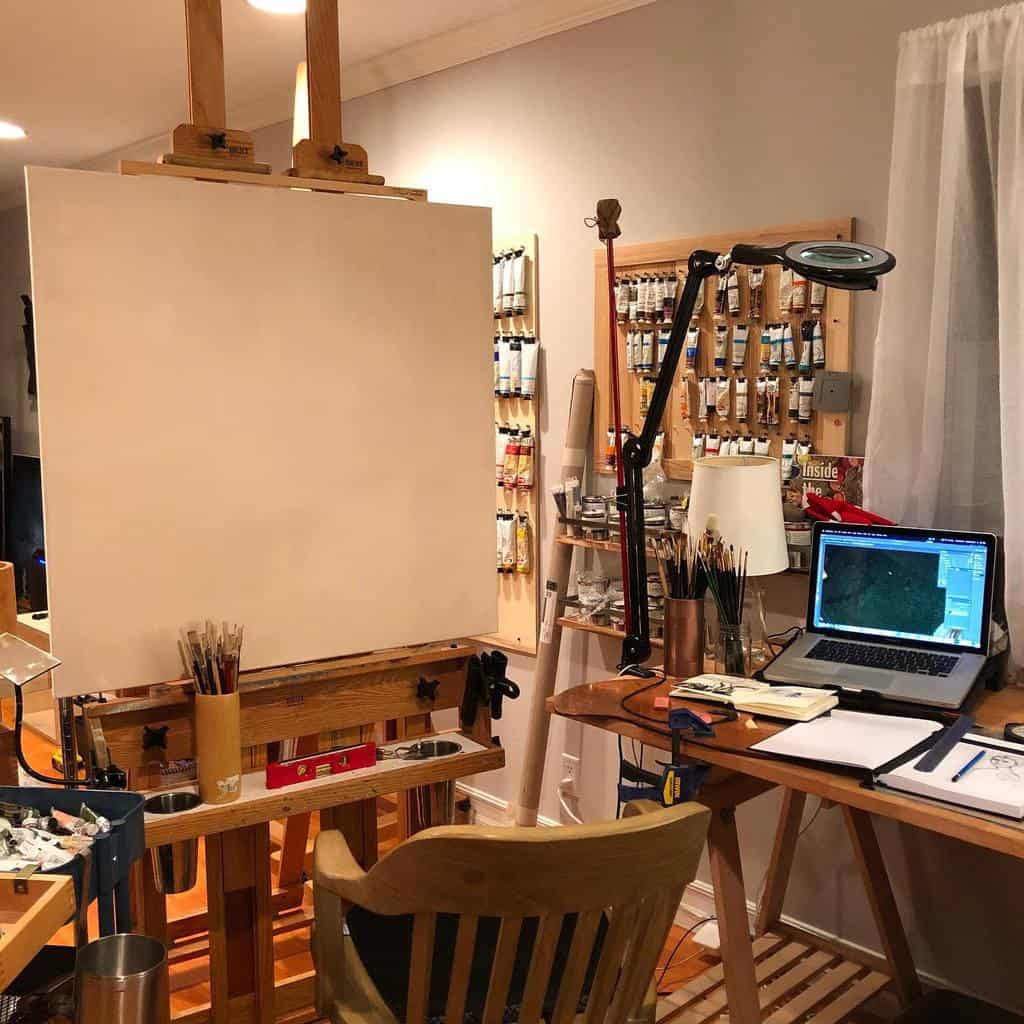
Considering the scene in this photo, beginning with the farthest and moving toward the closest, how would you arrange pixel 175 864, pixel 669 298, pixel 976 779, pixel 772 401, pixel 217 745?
1. pixel 669 298
2. pixel 772 401
3. pixel 175 864
4. pixel 217 745
5. pixel 976 779

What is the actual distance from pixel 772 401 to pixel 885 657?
0.72m

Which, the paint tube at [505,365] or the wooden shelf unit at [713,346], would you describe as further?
the paint tube at [505,365]

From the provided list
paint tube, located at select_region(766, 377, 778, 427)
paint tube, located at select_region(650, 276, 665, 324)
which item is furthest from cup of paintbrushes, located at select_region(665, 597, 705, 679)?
paint tube, located at select_region(650, 276, 665, 324)

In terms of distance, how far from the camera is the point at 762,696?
1952 millimetres

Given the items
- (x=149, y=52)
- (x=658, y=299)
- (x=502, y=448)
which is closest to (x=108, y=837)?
(x=658, y=299)

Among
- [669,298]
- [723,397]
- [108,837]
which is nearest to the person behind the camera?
[108,837]

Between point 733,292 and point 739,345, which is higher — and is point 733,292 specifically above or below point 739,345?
above

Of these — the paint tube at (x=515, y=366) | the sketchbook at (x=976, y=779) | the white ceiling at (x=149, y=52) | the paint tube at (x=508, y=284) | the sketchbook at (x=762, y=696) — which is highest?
the white ceiling at (x=149, y=52)

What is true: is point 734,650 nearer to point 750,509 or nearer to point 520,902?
point 750,509

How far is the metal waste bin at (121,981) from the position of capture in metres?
1.24

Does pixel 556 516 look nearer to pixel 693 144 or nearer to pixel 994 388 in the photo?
pixel 693 144

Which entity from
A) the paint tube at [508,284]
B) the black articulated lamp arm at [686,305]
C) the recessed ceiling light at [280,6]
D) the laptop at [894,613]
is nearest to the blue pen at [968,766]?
the laptop at [894,613]

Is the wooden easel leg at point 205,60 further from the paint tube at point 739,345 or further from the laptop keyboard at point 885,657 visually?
the laptop keyboard at point 885,657

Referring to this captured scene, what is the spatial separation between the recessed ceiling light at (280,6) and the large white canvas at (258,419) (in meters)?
1.21
